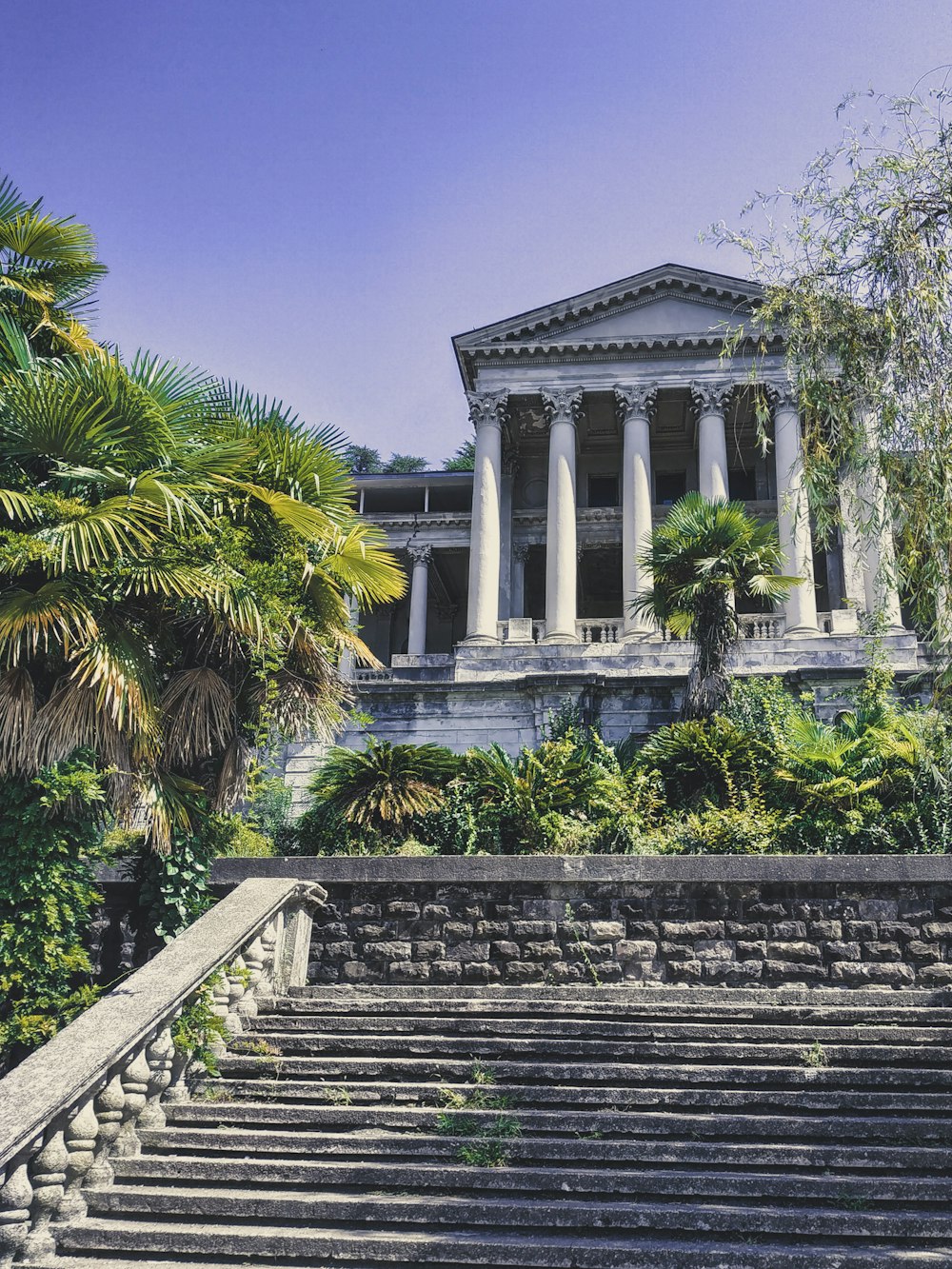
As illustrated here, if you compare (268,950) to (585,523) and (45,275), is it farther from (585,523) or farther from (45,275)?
(585,523)

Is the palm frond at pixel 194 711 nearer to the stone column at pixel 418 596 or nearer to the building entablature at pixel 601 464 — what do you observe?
the building entablature at pixel 601 464

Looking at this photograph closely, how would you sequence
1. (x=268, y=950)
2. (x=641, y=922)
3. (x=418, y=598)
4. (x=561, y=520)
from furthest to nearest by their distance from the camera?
1. (x=418, y=598)
2. (x=561, y=520)
3. (x=641, y=922)
4. (x=268, y=950)

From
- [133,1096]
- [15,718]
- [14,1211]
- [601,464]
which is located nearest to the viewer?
[14,1211]

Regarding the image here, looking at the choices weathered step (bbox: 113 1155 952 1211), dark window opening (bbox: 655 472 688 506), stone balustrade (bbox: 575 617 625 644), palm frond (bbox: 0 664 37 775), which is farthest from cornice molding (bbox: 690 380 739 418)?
weathered step (bbox: 113 1155 952 1211)

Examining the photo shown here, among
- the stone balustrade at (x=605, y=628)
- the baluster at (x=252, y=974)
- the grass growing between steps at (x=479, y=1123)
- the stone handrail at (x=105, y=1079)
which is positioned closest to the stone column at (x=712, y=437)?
the stone balustrade at (x=605, y=628)

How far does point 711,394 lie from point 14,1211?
2951cm

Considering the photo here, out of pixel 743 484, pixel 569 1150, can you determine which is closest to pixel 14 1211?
pixel 569 1150

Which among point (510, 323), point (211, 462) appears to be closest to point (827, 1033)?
point (211, 462)

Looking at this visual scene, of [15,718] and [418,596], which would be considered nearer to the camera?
[15,718]

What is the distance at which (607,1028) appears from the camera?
8516mm

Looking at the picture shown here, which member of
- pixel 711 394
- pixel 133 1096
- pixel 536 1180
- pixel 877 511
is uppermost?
pixel 711 394

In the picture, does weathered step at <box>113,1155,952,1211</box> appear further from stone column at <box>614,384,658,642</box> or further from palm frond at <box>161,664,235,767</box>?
stone column at <box>614,384,658,642</box>

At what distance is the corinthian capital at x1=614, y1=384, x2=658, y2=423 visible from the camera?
32.4 metres

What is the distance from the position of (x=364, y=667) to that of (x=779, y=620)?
10782mm
